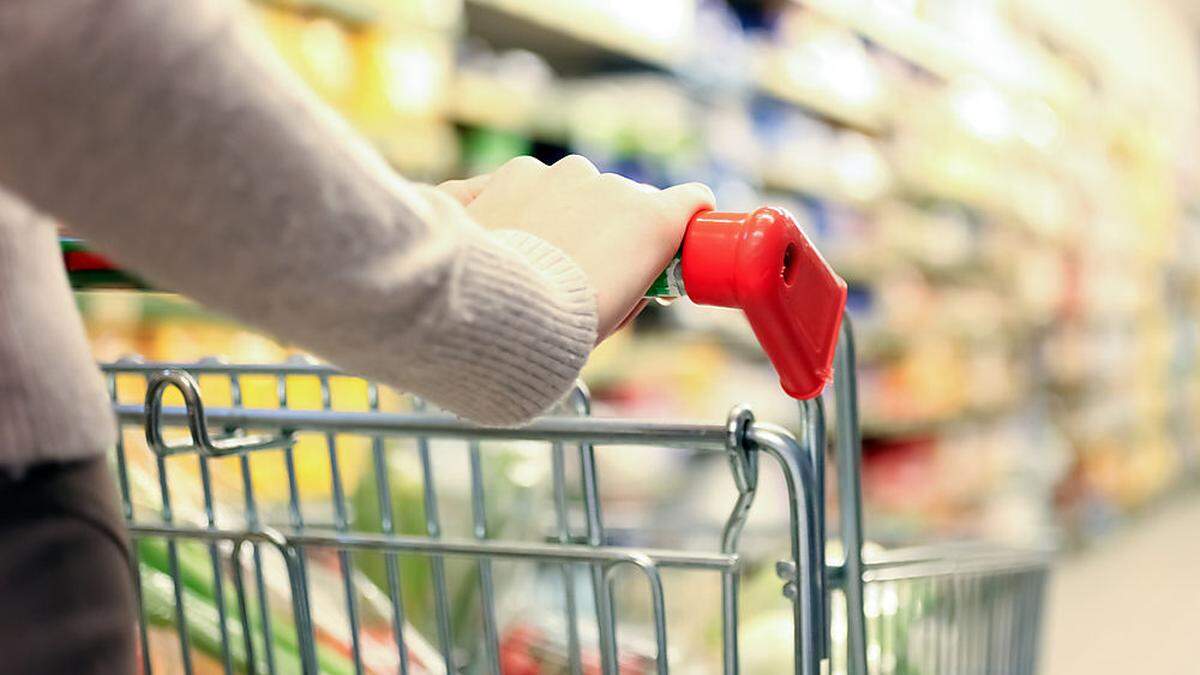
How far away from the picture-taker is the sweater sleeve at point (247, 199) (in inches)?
15.6

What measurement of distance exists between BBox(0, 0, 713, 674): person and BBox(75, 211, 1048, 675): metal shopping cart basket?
4.2 inches

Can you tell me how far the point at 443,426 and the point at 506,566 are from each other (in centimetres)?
49

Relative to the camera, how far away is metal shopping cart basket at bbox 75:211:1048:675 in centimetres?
71

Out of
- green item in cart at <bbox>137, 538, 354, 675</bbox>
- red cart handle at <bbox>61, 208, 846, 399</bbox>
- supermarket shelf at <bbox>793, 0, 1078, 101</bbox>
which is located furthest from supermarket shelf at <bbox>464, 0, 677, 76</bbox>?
red cart handle at <bbox>61, 208, 846, 399</bbox>

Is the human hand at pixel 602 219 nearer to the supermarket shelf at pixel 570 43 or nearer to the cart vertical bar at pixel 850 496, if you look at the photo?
the cart vertical bar at pixel 850 496

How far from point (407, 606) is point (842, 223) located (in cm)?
298

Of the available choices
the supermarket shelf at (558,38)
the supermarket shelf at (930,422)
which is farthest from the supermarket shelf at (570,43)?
the supermarket shelf at (930,422)

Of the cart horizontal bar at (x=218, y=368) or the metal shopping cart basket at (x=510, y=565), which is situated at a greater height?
the cart horizontal bar at (x=218, y=368)

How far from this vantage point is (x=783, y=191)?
385 centimetres

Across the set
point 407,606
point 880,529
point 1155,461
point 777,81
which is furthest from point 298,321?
point 1155,461

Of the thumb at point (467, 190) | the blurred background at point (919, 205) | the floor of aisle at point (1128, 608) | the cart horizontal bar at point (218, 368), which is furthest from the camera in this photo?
the floor of aisle at point (1128, 608)

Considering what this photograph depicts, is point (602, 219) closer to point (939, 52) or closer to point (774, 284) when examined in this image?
point (774, 284)

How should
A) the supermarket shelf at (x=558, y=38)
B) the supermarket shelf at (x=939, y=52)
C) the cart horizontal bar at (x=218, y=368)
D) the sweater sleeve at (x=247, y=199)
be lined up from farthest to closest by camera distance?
the supermarket shelf at (x=939, y=52)
the supermarket shelf at (x=558, y=38)
the cart horizontal bar at (x=218, y=368)
the sweater sleeve at (x=247, y=199)

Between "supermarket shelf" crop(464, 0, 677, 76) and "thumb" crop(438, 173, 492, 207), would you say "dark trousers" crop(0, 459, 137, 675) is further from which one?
"supermarket shelf" crop(464, 0, 677, 76)
